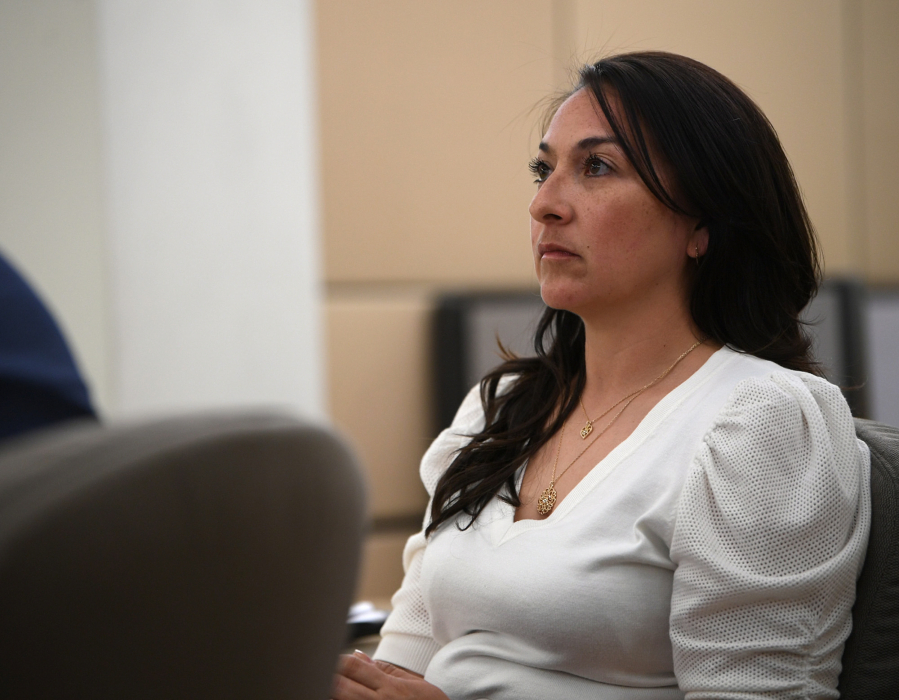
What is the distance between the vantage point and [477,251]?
2900mm

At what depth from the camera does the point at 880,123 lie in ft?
11.2

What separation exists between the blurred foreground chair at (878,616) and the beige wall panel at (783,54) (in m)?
2.27

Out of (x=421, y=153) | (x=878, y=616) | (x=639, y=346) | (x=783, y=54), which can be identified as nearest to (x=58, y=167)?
(x=421, y=153)

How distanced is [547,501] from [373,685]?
30 cm

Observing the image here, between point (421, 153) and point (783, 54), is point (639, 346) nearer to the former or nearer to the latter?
point (421, 153)

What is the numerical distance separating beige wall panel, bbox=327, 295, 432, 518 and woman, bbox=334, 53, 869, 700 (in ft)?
4.44

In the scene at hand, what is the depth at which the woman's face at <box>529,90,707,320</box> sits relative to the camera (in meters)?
1.18

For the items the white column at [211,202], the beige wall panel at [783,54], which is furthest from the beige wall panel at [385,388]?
the beige wall panel at [783,54]

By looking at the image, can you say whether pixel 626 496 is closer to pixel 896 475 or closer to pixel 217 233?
pixel 896 475

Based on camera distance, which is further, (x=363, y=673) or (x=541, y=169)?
(x=541, y=169)

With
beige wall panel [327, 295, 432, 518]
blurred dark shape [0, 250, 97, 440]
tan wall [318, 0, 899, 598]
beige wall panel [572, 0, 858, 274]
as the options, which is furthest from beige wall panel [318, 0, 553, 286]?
blurred dark shape [0, 250, 97, 440]

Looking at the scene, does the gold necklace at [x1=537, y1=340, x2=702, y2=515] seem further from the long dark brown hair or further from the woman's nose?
the woman's nose

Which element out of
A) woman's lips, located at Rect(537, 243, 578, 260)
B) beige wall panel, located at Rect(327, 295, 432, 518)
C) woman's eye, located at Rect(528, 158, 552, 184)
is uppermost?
woman's eye, located at Rect(528, 158, 552, 184)

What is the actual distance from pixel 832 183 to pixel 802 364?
248cm
